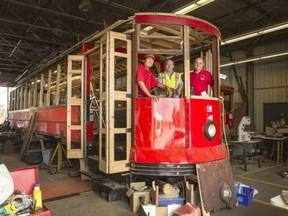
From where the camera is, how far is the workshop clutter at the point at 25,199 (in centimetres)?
234

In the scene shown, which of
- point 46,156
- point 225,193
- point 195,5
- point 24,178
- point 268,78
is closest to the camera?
point 24,178

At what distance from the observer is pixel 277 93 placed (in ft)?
39.0

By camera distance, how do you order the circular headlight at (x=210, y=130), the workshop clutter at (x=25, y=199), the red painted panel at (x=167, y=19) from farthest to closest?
the circular headlight at (x=210, y=130), the red painted panel at (x=167, y=19), the workshop clutter at (x=25, y=199)

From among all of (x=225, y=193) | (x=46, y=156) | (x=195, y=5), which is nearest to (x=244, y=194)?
(x=225, y=193)

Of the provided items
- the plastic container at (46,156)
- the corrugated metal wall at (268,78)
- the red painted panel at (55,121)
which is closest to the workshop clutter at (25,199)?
the red painted panel at (55,121)

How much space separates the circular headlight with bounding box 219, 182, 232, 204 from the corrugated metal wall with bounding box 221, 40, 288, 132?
30.8 feet

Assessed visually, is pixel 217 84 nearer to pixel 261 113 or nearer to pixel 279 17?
pixel 279 17

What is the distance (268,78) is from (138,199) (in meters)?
10.8

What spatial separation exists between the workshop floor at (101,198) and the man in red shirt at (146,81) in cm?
191

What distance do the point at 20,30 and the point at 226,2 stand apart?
28.8 ft

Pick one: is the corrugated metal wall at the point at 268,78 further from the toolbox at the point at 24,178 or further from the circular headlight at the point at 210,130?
the toolbox at the point at 24,178

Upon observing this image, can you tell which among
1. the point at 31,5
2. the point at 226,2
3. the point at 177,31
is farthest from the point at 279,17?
the point at 31,5

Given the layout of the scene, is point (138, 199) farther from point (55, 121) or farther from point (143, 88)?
point (55, 121)

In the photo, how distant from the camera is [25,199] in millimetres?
2555
